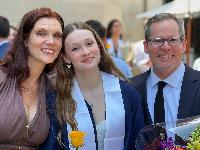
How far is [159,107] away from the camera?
11.6 ft

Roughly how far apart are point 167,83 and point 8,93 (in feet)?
3.58

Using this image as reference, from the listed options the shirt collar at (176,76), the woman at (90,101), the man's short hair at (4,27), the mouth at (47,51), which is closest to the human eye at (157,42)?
the shirt collar at (176,76)

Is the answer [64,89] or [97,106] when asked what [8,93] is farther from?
[97,106]

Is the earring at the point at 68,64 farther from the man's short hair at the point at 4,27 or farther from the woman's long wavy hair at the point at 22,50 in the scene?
the man's short hair at the point at 4,27

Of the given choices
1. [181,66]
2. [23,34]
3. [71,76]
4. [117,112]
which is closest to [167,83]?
[181,66]

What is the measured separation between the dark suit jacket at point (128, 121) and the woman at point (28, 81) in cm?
4

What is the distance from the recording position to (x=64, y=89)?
3.47 m

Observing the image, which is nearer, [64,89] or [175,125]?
[175,125]

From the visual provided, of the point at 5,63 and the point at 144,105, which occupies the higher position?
the point at 5,63

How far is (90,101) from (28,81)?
45 centimetres

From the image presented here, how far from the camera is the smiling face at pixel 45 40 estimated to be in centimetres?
339

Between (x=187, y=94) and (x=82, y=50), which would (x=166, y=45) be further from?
(x=82, y=50)

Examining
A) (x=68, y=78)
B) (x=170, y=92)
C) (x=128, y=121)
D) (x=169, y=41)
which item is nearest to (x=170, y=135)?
(x=128, y=121)

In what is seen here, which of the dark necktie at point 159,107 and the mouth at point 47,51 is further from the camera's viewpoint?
the dark necktie at point 159,107
